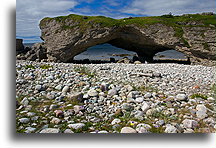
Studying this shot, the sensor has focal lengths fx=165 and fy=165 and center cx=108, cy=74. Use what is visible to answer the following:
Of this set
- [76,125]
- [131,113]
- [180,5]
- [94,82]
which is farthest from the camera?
[94,82]

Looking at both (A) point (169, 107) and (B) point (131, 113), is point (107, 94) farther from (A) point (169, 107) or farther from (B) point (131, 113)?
(A) point (169, 107)

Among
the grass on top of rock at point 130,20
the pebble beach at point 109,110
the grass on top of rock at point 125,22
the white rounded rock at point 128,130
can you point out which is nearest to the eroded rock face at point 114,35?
the grass on top of rock at point 125,22

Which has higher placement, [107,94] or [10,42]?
[10,42]

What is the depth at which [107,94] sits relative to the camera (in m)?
5.59

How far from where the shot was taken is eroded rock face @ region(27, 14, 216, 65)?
14547 mm

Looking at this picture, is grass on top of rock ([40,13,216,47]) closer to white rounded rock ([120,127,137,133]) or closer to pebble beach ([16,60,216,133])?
pebble beach ([16,60,216,133])

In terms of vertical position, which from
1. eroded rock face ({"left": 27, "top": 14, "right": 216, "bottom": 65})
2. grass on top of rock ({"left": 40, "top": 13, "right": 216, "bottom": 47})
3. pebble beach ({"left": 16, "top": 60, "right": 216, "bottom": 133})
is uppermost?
grass on top of rock ({"left": 40, "top": 13, "right": 216, "bottom": 47})

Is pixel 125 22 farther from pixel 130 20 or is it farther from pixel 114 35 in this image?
pixel 114 35

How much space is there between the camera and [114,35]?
1691 cm

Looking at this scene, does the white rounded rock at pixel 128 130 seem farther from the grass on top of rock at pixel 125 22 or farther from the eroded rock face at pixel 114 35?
the grass on top of rock at pixel 125 22

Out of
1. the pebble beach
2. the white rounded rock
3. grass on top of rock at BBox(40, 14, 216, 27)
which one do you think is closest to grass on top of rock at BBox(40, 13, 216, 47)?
grass on top of rock at BBox(40, 14, 216, 27)

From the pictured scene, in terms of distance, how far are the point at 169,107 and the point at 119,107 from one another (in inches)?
55.9

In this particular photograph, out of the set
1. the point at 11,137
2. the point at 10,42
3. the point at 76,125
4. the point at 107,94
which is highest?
the point at 10,42

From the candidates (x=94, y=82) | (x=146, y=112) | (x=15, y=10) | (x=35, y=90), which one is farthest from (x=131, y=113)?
(x=15, y=10)
